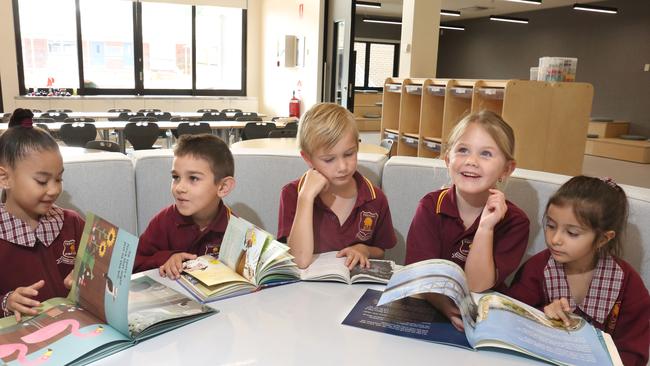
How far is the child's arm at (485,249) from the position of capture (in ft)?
4.55

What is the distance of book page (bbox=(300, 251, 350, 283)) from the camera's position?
1.35 metres

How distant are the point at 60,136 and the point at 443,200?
5316 mm

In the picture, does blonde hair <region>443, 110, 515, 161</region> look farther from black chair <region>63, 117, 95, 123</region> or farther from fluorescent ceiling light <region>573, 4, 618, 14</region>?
fluorescent ceiling light <region>573, 4, 618, 14</region>

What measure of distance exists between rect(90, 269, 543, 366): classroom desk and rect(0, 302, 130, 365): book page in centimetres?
5

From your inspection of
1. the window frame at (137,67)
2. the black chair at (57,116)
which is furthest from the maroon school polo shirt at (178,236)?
the window frame at (137,67)

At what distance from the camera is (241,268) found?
134 cm

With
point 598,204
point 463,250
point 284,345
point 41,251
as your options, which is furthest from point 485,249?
point 41,251

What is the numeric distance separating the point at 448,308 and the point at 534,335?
192mm

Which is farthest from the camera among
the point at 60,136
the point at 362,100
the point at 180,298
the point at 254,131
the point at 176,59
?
the point at 362,100

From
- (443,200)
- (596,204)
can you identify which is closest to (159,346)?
(443,200)

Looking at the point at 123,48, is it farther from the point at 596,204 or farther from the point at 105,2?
the point at 596,204

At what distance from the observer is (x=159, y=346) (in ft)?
3.26

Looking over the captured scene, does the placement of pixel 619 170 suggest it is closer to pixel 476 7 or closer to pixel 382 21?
pixel 476 7

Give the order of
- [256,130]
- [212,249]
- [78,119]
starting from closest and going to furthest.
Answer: [212,249] → [256,130] → [78,119]
